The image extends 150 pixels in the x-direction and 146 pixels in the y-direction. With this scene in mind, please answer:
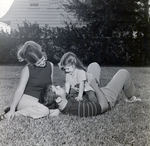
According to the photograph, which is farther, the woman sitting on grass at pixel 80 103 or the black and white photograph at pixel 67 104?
the woman sitting on grass at pixel 80 103

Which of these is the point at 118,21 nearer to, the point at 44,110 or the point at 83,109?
the point at 83,109

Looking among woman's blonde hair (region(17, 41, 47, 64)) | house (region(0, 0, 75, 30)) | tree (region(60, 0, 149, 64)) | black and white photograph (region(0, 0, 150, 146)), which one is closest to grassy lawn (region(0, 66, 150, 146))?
black and white photograph (region(0, 0, 150, 146))

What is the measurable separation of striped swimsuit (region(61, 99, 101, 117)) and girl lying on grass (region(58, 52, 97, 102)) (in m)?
0.18

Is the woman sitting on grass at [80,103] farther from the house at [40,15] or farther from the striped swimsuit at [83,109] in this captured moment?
the house at [40,15]

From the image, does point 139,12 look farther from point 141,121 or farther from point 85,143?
point 85,143

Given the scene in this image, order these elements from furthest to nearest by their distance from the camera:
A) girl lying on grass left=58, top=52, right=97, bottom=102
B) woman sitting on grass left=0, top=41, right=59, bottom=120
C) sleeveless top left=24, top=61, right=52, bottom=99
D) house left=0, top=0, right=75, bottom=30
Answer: house left=0, top=0, right=75, bottom=30 < girl lying on grass left=58, top=52, right=97, bottom=102 < sleeveless top left=24, top=61, right=52, bottom=99 < woman sitting on grass left=0, top=41, right=59, bottom=120

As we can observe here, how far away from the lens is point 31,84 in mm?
2543

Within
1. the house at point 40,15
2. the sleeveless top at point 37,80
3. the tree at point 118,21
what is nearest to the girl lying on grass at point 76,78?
the sleeveless top at point 37,80

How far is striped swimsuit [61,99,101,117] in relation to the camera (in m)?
2.50

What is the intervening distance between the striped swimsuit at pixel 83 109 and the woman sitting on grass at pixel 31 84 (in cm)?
13

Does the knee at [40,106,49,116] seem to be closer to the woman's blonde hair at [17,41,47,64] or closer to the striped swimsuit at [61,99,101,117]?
the striped swimsuit at [61,99,101,117]

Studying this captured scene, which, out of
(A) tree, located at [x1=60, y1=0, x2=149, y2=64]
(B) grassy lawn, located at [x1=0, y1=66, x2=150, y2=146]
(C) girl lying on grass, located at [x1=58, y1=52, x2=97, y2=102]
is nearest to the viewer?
(B) grassy lawn, located at [x1=0, y1=66, x2=150, y2=146]

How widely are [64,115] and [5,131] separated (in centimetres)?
66

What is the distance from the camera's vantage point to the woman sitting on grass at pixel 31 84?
7.93 ft
